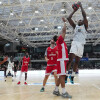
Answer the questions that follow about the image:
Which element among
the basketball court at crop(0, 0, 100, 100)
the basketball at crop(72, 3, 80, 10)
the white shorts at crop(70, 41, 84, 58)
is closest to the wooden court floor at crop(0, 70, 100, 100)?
the basketball court at crop(0, 0, 100, 100)

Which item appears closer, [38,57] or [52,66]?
[52,66]

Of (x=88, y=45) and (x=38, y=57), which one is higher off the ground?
(x=88, y=45)

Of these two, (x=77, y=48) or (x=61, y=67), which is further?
(x=77, y=48)

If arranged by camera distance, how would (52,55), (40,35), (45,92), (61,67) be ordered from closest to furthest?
(61,67)
(45,92)
(52,55)
(40,35)

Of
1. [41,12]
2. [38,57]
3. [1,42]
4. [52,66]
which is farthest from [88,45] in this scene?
[52,66]

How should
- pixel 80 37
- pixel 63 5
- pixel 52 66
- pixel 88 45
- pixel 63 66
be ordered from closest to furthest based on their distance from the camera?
pixel 63 66
pixel 80 37
pixel 52 66
pixel 63 5
pixel 88 45

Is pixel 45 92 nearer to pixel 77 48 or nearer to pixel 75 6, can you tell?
pixel 77 48

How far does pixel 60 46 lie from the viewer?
4.06 m

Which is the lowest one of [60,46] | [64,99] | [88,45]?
[64,99]

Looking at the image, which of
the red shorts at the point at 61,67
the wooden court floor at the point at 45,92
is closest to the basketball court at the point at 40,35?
the wooden court floor at the point at 45,92

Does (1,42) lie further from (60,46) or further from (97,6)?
(60,46)

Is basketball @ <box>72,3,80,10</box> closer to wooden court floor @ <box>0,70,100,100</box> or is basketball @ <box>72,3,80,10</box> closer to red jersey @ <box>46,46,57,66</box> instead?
red jersey @ <box>46,46,57,66</box>

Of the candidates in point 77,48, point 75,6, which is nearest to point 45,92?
point 77,48

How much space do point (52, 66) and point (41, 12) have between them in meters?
14.8
